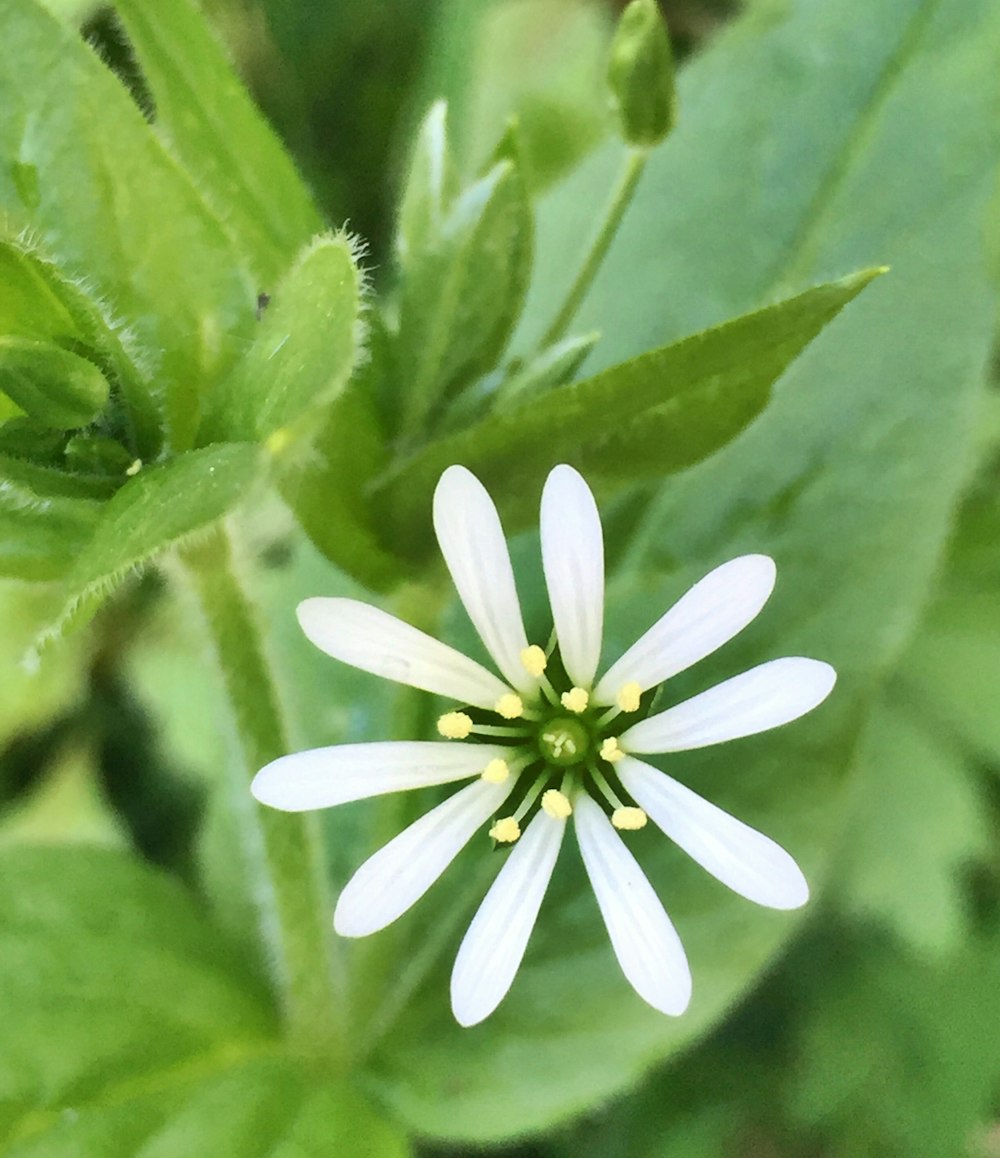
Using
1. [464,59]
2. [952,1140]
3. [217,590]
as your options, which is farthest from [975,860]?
[464,59]

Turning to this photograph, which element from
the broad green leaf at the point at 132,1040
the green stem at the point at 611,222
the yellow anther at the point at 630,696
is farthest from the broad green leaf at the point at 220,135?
the broad green leaf at the point at 132,1040

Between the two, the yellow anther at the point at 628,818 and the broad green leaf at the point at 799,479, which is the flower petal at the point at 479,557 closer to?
the yellow anther at the point at 628,818

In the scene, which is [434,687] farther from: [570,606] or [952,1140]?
[952,1140]

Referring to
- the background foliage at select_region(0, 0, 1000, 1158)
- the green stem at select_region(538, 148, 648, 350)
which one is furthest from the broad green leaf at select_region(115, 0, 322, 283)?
the green stem at select_region(538, 148, 648, 350)

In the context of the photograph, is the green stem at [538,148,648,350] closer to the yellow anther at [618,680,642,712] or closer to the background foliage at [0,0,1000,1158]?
the background foliage at [0,0,1000,1158]

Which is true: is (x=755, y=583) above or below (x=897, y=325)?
below

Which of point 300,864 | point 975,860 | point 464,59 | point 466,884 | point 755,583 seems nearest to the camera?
point 755,583

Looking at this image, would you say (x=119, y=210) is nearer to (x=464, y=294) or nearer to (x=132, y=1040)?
(x=464, y=294)
